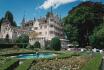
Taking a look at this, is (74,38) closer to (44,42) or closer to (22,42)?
(44,42)

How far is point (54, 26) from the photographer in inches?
3022

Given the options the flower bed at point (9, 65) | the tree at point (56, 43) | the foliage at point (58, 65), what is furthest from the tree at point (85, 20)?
the flower bed at point (9, 65)

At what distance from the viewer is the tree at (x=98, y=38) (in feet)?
186

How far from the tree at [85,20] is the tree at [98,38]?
3.67 metres

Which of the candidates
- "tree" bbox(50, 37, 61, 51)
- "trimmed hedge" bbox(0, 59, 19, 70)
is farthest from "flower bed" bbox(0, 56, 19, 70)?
"tree" bbox(50, 37, 61, 51)

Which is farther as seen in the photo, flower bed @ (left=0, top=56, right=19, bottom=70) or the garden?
the garden

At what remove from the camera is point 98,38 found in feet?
189

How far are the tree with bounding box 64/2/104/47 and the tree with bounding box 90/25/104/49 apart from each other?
3.67 metres

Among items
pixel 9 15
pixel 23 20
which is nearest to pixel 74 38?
pixel 23 20

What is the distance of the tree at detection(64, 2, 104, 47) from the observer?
62812mm

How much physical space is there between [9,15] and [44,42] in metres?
42.3

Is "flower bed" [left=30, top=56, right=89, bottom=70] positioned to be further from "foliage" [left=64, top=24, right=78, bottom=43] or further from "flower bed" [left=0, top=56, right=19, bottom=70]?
"foliage" [left=64, top=24, right=78, bottom=43]

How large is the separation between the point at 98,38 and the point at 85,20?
21.7ft

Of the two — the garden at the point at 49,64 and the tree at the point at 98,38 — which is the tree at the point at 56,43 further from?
the garden at the point at 49,64
